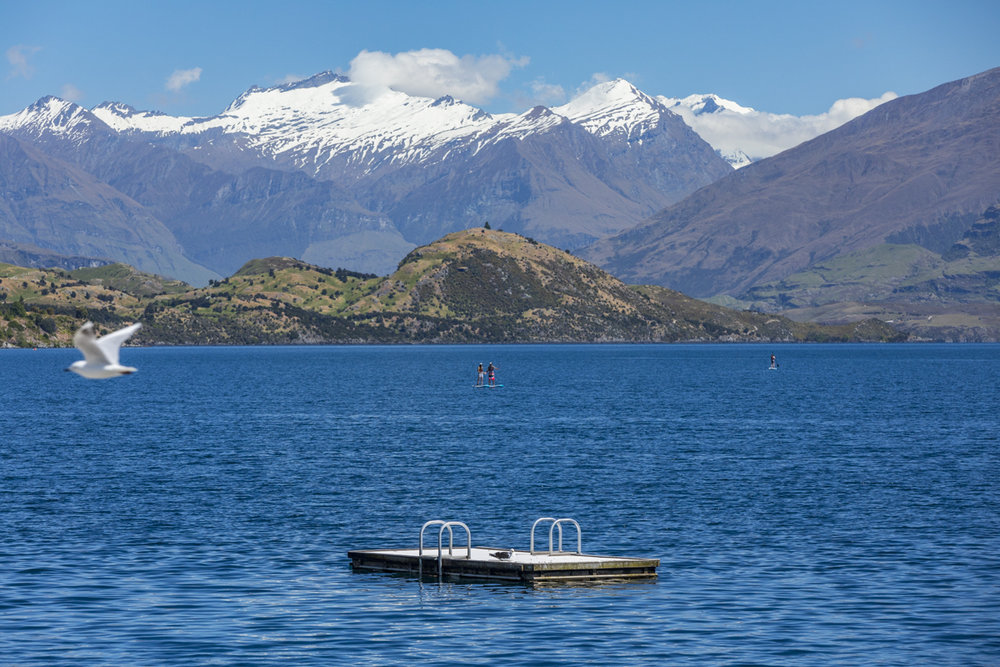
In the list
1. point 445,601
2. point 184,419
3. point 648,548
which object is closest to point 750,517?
point 648,548

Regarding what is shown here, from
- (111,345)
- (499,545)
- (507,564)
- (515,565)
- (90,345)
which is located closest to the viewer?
(90,345)

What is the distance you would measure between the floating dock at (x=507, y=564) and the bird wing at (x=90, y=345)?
31.3m

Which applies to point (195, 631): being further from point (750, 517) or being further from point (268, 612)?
point (750, 517)

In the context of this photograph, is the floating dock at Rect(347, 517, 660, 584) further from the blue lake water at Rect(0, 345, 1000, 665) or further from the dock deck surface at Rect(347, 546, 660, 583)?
the blue lake water at Rect(0, 345, 1000, 665)

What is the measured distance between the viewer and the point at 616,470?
110 m

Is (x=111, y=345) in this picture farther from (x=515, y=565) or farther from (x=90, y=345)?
(x=515, y=565)

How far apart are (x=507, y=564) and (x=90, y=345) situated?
34.0 m

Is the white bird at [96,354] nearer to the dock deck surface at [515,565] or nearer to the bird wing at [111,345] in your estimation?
the bird wing at [111,345]

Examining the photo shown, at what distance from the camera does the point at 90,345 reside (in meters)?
31.4

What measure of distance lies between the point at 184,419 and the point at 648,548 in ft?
377

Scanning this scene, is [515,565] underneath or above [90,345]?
underneath

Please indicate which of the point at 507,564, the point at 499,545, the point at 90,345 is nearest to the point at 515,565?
the point at 507,564

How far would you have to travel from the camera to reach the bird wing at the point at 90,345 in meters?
30.6

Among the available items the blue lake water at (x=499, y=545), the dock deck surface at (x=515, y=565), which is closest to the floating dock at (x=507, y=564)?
the dock deck surface at (x=515, y=565)
